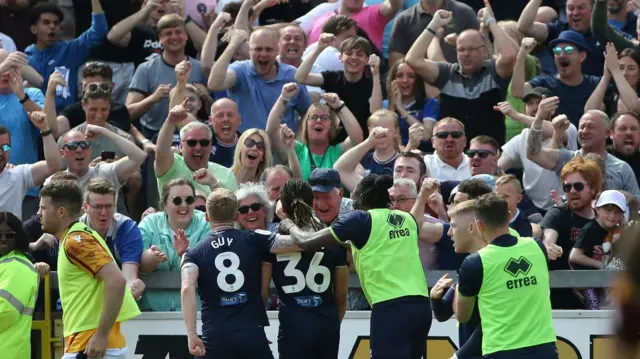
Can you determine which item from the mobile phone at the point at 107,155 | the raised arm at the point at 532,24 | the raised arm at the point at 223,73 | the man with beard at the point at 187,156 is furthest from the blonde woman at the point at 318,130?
the raised arm at the point at 532,24

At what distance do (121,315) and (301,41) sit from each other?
206 inches

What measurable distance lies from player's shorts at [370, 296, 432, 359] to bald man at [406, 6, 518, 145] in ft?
12.5

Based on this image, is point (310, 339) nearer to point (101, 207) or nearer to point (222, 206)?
point (222, 206)

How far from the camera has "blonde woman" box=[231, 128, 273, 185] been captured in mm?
9719

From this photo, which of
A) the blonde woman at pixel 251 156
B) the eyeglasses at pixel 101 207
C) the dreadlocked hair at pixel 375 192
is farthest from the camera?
the blonde woman at pixel 251 156

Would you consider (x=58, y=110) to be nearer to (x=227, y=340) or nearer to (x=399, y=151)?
A: (x=399, y=151)

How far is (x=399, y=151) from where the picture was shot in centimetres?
1041

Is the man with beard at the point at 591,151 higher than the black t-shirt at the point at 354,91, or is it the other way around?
the black t-shirt at the point at 354,91

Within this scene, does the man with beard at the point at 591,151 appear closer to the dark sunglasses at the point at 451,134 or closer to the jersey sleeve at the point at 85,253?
the dark sunglasses at the point at 451,134

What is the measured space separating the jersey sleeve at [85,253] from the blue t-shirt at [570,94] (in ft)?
18.8

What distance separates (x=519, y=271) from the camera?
6.74 meters

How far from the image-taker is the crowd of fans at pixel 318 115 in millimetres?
8805

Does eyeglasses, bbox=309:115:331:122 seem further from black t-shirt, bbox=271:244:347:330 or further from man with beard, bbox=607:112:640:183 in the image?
black t-shirt, bbox=271:244:347:330

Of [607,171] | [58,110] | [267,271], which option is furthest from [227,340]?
[58,110]
